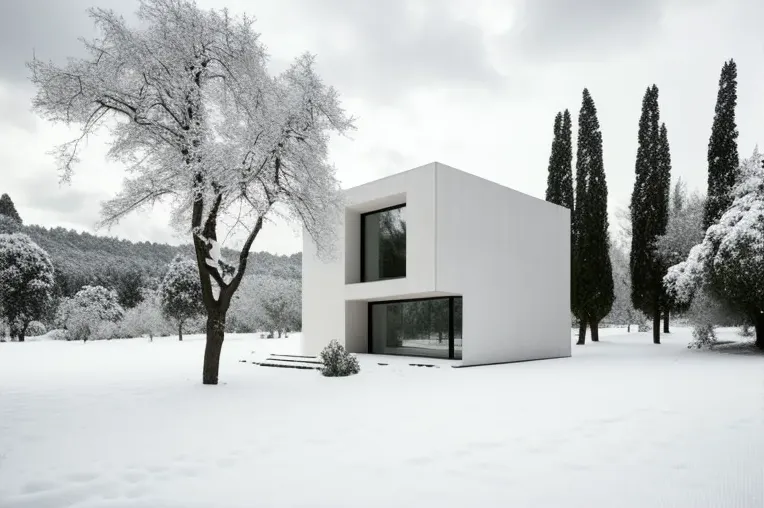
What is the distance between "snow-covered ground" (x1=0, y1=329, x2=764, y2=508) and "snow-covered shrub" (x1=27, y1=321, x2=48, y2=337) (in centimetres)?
2260

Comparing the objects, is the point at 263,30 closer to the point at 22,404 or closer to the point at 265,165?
the point at 265,165

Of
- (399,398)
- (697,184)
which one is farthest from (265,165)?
(697,184)

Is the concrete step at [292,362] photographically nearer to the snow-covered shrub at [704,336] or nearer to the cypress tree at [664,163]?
the snow-covered shrub at [704,336]

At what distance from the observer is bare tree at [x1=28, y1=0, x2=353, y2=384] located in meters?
8.92

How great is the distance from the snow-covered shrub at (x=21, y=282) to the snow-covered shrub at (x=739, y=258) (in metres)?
29.2

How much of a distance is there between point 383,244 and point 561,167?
12.9 meters

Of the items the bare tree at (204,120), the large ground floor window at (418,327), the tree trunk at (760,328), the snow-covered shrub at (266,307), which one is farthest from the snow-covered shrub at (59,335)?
the tree trunk at (760,328)

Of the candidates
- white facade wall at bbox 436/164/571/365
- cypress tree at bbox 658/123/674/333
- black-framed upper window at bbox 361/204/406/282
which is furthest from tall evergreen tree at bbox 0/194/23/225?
cypress tree at bbox 658/123/674/333

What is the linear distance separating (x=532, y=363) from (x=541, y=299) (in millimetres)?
2560

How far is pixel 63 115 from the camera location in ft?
29.7

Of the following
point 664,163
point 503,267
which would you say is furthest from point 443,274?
point 664,163

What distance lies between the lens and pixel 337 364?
11.4m

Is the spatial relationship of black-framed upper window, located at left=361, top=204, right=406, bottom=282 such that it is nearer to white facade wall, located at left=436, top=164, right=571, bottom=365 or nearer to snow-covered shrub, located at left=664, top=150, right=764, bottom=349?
white facade wall, located at left=436, top=164, right=571, bottom=365

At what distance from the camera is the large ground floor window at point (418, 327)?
14.5m
